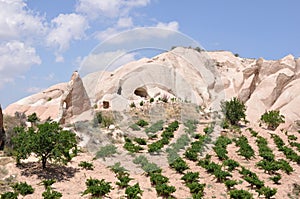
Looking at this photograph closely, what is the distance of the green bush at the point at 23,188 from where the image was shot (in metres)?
9.76

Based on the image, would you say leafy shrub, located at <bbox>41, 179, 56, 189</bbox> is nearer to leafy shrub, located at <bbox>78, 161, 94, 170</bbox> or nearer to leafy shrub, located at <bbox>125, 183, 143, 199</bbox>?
leafy shrub, located at <bbox>78, 161, 94, 170</bbox>

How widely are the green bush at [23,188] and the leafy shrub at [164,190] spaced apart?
3.57m

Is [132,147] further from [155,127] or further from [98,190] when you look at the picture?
[98,190]

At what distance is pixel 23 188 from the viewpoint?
32.3 feet

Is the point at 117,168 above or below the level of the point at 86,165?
above

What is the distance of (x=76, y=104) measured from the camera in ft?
56.1

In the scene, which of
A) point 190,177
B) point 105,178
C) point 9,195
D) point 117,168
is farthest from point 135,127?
point 9,195

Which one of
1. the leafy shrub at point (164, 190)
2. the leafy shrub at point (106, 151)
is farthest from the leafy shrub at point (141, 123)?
the leafy shrub at point (164, 190)

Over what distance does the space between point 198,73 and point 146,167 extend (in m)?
24.0

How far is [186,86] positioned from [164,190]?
73.1 feet

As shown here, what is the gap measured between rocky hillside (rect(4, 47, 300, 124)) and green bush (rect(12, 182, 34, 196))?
11510 mm

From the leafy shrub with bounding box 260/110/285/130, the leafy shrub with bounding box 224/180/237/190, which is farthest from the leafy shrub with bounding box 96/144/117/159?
the leafy shrub with bounding box 260/110/285/130

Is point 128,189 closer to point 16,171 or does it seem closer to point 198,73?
point 16,171

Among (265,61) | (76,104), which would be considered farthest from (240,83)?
(76,104)
